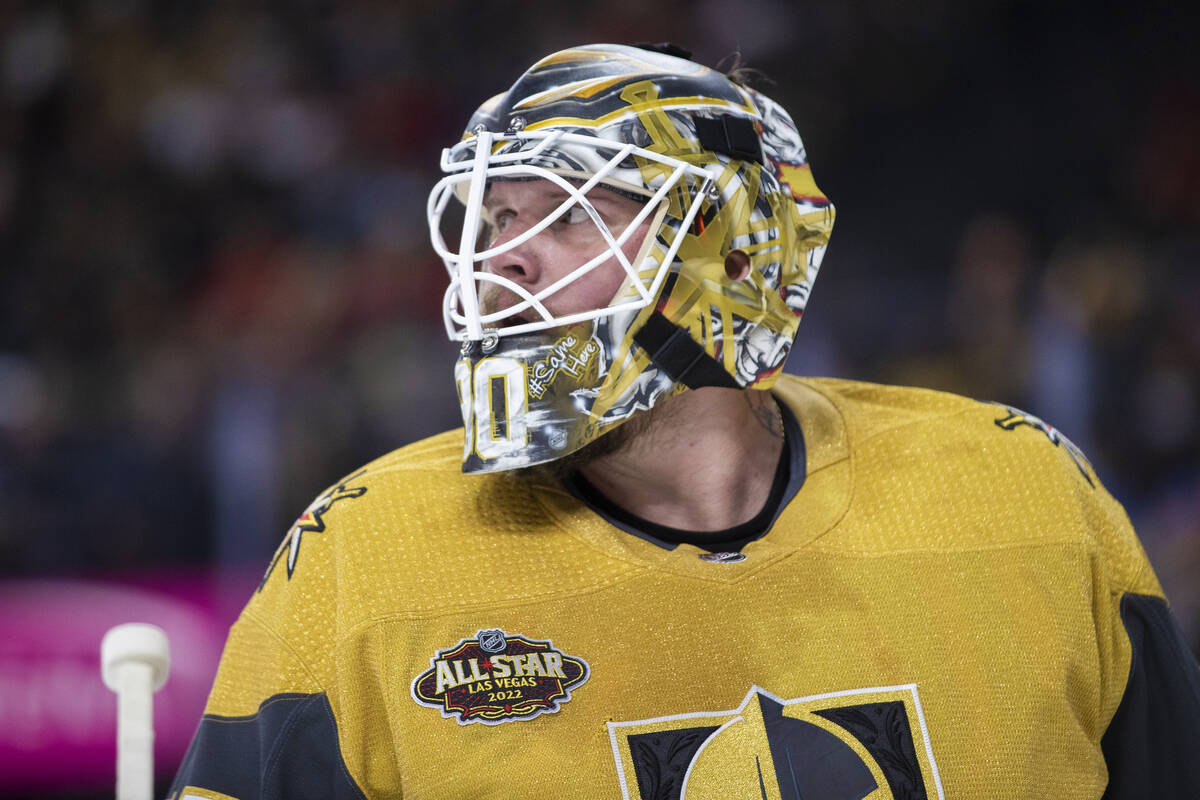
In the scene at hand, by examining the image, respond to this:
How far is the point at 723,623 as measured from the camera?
129 centimetres

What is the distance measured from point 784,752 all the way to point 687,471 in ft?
1.13

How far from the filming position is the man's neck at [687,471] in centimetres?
144

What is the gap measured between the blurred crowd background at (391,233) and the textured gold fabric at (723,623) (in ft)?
5.72

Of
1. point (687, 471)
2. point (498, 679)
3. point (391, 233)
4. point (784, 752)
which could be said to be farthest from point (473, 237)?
point (391, 233)

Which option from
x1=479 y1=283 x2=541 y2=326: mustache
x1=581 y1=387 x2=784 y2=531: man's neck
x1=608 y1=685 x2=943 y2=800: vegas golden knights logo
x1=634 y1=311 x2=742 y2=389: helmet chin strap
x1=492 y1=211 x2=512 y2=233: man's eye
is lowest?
x1=608 y1=685 x2=943 y2=800: vegas golden knights logo

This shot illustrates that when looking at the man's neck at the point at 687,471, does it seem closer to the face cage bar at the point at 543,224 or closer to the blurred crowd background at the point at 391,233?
the face cage bar at the point at 543,224

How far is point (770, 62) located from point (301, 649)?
359 cm

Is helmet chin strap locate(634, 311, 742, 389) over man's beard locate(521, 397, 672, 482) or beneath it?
over

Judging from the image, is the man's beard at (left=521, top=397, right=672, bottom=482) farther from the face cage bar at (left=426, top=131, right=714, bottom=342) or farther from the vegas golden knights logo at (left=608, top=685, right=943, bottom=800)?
the vegas golden knights logo at (left=608, top=685, right=943, bottom=800)

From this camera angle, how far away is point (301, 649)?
50.4 inches

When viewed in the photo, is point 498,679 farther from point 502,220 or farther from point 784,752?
point 502,220

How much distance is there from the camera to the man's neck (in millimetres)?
1440

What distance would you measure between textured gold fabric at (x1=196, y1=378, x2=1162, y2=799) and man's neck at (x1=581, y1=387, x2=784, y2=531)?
2.8 inches

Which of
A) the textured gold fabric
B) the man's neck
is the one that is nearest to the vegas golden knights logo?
the textured gold fabric
